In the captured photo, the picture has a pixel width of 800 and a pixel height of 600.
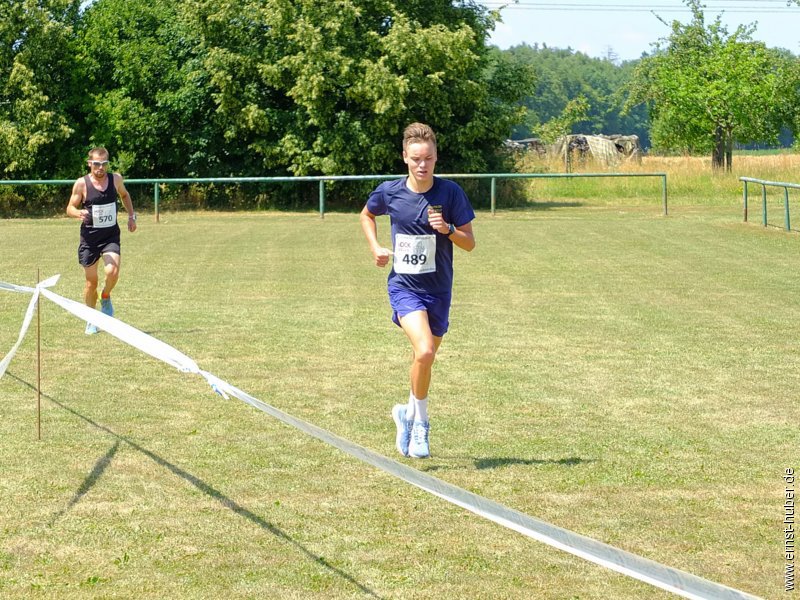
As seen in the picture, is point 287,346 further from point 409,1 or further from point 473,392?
point 409,1

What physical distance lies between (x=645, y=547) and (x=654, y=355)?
5593 mm

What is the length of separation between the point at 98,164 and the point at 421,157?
6142 millimetres

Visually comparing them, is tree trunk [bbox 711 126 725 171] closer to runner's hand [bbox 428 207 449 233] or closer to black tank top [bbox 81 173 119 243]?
black tank top [bbox 81 173 119 243]

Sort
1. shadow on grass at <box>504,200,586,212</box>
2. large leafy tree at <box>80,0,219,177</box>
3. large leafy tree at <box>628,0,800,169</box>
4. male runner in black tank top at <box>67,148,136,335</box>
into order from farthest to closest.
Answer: large leafy tree at <box>628,0,800,169</box> < large leafy tree at <box>80,0,219,177</box> < shadow on grass at <box>504,200,586,212</box> < male runner in black tank top at <box>67,148,136,335</box>

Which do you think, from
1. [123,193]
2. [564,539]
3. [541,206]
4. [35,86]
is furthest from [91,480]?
[35,86]

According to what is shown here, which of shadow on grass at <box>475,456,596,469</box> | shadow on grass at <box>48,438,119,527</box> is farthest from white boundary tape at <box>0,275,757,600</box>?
shadow on grass at <box>475,456,596,469</box>

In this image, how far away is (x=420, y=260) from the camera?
729 centimetres

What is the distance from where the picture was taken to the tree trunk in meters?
49.5

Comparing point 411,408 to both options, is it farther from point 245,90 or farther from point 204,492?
point 245,90

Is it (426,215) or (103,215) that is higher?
(426,215)

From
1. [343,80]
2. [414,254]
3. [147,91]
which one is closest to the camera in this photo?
[414,254]

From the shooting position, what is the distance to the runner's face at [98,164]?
12.2 m

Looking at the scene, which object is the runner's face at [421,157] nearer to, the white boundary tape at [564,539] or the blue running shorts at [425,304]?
the blue running shorts at [425,304]

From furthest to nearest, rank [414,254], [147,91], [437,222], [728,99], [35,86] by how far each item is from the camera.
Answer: [728,99] → [147,91] → [35,86] → [414,254] → [437,222]
